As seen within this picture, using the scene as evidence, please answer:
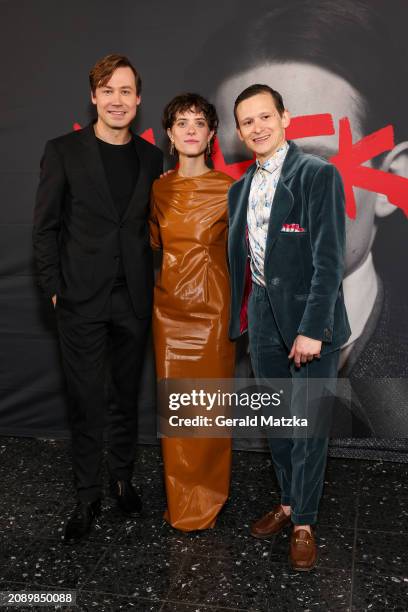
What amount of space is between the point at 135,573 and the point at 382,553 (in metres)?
0.82

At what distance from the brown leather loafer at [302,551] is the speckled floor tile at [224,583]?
93 millimetres

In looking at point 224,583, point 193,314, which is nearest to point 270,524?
point 224,583

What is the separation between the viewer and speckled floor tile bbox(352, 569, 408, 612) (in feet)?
6.22

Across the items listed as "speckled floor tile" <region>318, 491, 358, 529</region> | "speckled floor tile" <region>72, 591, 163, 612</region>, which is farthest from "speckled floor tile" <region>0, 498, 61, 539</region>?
"speckled floor tile" <region>318, 491, 358, 529</region>

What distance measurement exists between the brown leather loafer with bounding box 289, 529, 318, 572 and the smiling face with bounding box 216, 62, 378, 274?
3.99 ft

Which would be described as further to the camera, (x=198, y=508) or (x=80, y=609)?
(x=198, y=508)

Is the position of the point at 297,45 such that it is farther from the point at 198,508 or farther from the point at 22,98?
the point at 198,508

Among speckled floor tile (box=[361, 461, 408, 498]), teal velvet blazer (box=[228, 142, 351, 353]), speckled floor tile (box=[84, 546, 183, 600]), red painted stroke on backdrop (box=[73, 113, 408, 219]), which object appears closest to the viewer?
teal velvet blazer (box=[228, 142, 351, 353])

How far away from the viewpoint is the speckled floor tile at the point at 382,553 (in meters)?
2.08

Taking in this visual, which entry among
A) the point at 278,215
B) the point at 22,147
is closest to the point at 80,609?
the point at 278,215

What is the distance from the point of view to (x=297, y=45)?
2703 mm

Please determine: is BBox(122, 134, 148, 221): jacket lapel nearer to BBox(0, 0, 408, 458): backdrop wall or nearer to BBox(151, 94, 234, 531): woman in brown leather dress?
BBox(151, 94, 234, 531): woman in brown leather dress

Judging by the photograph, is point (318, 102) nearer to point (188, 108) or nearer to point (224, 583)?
point (188, 108)

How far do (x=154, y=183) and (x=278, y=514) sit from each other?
1243 millimetres
